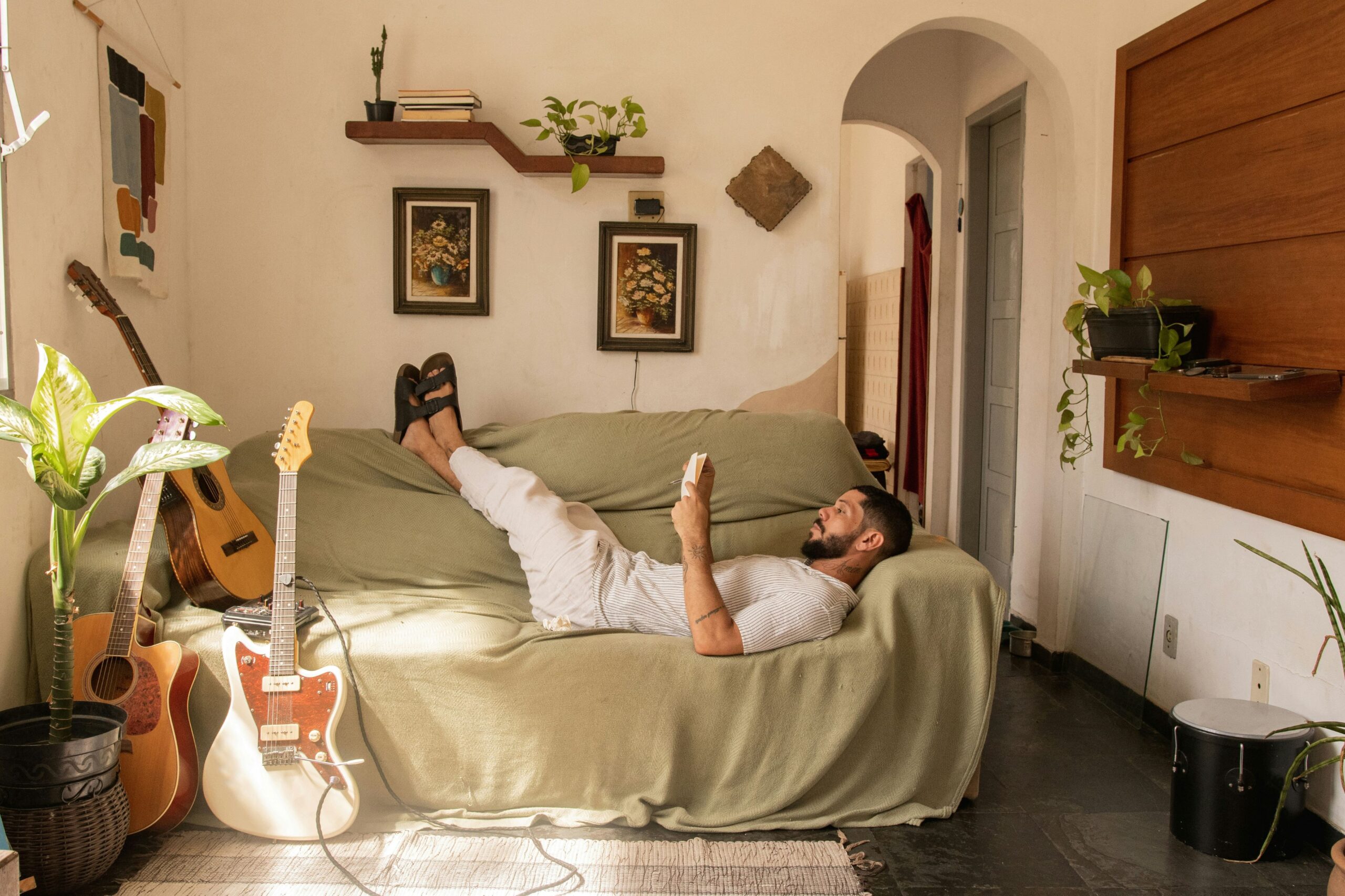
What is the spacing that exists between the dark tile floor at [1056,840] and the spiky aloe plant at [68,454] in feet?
1.50

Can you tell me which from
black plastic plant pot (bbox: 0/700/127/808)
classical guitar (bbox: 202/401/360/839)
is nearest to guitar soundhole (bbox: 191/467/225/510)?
classical guitar (bbox: 202/401/360/839)

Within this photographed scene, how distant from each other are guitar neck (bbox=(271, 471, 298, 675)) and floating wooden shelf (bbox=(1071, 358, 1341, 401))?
6.83 ft

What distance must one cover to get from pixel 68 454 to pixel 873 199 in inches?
209

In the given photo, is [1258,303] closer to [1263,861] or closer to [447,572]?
[1263,861]

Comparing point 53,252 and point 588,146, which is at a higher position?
point 588,146

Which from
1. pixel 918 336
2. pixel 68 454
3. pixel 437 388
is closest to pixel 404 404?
pixel 437 388

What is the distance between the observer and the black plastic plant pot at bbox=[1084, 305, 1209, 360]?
2.59m

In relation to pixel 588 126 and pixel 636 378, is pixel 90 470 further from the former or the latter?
pixel 588 126

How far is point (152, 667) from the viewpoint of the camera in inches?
83.7

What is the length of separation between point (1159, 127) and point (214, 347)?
303 cm

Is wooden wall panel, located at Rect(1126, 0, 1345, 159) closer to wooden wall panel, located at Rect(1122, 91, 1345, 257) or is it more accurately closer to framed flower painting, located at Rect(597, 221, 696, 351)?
wooden wall panel, located at Rect(1122, 91, 1345, 257)

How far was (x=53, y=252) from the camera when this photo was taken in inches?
96.8

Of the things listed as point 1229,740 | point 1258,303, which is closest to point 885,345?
point 1258,303

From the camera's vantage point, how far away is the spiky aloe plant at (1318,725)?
6.00 ft
